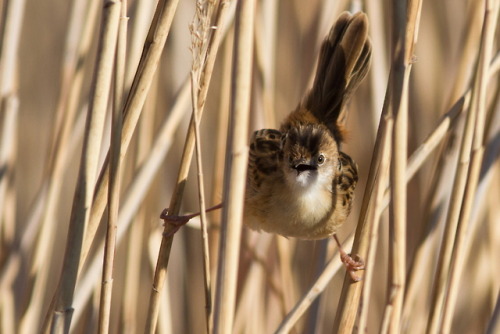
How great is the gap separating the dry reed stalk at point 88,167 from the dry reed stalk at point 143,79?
0.26 feet

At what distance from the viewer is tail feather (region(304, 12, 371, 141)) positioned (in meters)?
2.36

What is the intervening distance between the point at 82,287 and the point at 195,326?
1076mm

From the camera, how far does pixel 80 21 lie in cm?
246

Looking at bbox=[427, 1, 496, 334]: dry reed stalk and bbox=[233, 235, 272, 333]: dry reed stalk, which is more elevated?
bbox=[427, 1, 496, 334]: dry reed stalk

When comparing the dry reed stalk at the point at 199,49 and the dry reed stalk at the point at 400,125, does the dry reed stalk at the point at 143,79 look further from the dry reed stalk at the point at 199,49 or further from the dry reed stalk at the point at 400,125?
the dry reed stalk at the point at 400,125

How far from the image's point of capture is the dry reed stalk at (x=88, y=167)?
131cm

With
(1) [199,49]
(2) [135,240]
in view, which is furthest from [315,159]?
(1) [199,49]

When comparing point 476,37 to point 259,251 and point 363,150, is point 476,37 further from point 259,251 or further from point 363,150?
point 259,251

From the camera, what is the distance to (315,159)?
2215mm

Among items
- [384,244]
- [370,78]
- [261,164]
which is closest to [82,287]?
[261,164]

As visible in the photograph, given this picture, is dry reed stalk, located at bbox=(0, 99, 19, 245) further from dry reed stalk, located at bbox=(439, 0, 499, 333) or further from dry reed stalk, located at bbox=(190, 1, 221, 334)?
dry reed stalk, located at bbox=(439, 0, 499, 333)

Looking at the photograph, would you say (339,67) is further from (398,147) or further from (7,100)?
(7,100)

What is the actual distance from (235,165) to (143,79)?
32 cm

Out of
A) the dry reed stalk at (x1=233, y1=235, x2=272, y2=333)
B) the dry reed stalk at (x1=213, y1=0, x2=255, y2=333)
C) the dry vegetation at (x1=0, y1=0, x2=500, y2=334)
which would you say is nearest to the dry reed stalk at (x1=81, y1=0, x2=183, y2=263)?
the dry vegetation at (x1=0, y1=0, x2=500, y2=334)
